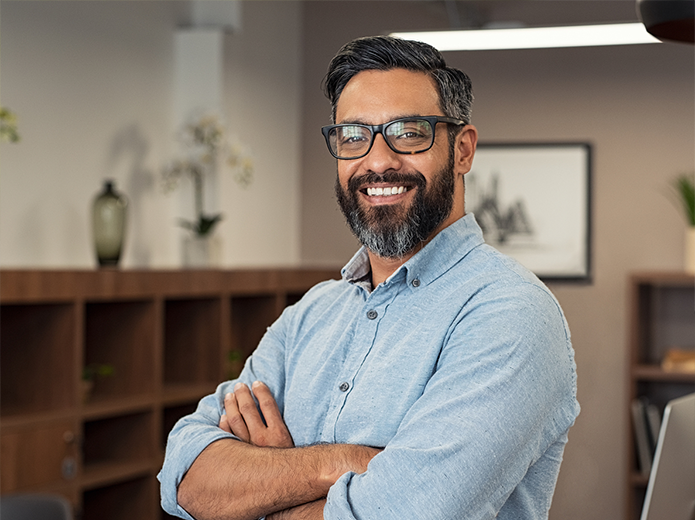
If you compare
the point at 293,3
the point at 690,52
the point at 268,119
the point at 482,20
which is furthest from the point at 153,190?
the point at 690,52

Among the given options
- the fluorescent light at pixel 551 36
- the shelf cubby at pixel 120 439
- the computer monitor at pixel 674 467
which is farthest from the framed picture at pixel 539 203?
the computer monitor at pixel 674 467

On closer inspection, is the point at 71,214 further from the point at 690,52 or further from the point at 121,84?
the point at 690,52

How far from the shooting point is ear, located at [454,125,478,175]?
4.90ft

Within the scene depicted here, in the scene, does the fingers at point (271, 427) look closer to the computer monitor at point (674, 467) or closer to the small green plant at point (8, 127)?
the computer monitor at point (674, 467)

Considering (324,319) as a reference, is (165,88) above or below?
above

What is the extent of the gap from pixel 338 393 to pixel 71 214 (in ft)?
8.39

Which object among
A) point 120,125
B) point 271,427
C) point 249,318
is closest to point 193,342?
point 249,318

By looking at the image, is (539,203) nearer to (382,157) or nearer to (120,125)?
(120,125)

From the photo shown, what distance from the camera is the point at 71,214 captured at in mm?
3646

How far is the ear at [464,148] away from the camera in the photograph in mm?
1492

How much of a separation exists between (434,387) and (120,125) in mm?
3074

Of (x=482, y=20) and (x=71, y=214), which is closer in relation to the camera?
(x=71, y=214)

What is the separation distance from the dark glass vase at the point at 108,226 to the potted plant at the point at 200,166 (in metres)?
0.56

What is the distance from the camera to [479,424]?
117 cm
